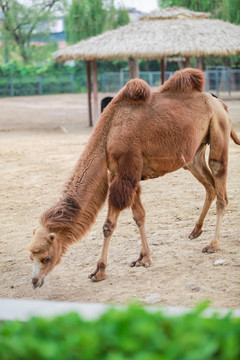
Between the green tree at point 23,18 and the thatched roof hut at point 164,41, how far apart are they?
2983 centimetres

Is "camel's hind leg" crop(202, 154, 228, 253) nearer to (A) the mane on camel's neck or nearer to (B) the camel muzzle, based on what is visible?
(A) the mane on camel's neck

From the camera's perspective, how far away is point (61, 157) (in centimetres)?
1277

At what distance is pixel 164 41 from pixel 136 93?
14.0m

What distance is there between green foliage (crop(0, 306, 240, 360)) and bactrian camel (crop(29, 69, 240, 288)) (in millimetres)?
2933

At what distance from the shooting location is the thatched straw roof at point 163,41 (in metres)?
18.4

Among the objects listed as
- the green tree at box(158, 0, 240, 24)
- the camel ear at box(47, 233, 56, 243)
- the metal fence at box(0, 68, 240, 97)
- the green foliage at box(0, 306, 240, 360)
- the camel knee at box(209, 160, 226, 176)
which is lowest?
the metal fence at box(0, 68, 240, 97)

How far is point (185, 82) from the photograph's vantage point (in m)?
5.71

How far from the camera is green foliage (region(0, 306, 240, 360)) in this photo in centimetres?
159

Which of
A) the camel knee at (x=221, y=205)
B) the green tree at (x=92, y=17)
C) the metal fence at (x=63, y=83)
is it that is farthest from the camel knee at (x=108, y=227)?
the green tree at (x=92, y=17)

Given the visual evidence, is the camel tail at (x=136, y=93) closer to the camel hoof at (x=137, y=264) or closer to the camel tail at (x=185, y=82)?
the camel tail at (x=185, y=82)

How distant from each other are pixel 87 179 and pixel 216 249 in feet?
5.26

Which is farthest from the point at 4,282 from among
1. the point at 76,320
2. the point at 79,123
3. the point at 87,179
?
the point at 79,123

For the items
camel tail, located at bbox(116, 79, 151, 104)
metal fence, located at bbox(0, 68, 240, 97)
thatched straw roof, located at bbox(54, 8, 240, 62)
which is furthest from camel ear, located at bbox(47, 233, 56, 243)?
metal fence, located at bbox(0, 68, 240, 97)

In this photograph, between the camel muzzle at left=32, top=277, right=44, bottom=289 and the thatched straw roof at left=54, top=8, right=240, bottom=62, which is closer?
the camel muzzle at left=32, top=277, right=44, bottom=289
